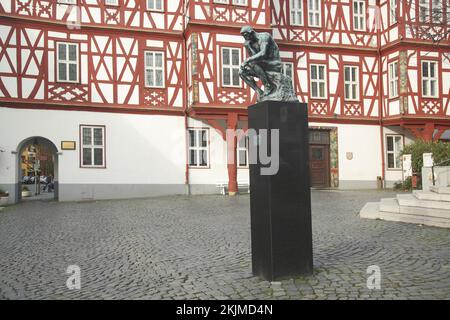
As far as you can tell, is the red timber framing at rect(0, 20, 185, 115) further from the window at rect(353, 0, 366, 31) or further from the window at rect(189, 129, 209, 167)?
the window at rect(353, 0, 366, 31)

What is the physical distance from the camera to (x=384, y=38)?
2266 centimetres

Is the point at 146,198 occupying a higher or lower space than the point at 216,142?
lower

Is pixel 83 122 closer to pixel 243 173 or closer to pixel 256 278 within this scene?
pixel 243 173

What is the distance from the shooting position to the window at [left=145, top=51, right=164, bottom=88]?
65.1 feet

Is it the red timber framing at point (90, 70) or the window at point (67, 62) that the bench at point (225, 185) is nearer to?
the red timber framing at point (90, 70)

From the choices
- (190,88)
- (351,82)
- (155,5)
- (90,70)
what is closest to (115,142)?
(90,70)

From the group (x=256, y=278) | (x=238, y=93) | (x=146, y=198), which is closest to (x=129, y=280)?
(x=256, y=278)

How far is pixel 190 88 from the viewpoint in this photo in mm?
19422

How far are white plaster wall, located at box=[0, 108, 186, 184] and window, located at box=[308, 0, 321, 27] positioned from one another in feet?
27.5

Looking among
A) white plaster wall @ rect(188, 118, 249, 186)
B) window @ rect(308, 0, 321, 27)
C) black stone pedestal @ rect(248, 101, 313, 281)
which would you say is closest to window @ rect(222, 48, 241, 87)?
white plaster wall @ rect(188, 118, 249, 186)

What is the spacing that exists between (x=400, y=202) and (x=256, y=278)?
20.7 feet
